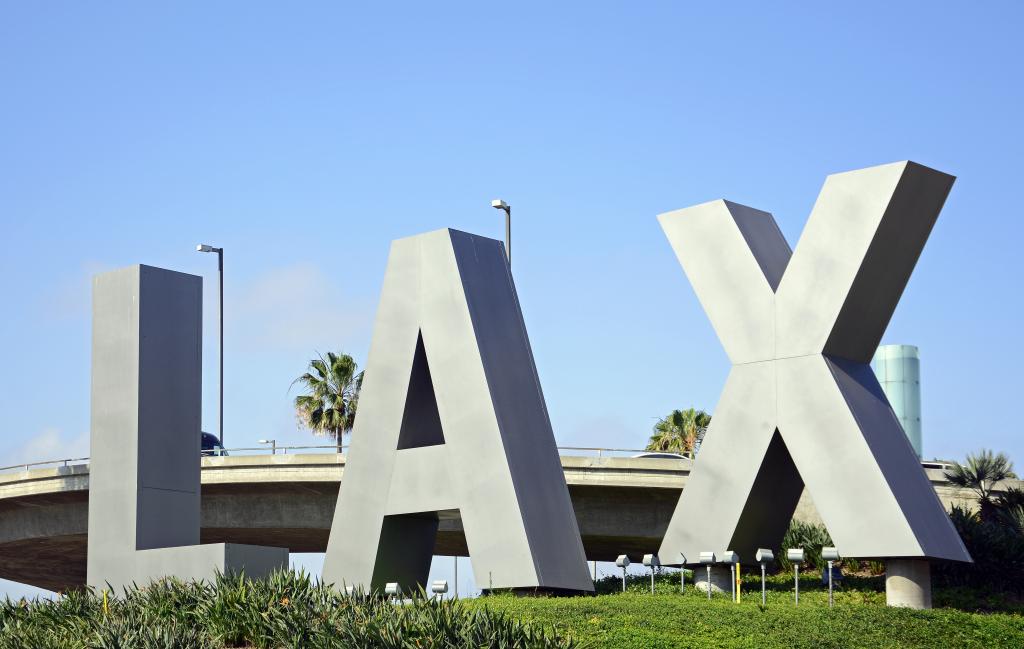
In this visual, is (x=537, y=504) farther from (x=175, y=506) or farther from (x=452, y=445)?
(x=175, y=506)

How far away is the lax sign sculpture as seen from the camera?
21141 millimetres

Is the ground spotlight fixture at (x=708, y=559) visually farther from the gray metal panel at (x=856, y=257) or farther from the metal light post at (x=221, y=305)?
the metal light post at (x=221, y=305)

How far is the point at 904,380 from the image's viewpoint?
7838 centimetres

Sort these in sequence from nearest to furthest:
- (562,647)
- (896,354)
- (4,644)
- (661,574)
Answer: (562,647), (4,644), (661,574), (896,354)

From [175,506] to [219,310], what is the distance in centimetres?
2202

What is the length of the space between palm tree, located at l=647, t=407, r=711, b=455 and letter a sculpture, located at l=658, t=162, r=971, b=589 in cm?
3398

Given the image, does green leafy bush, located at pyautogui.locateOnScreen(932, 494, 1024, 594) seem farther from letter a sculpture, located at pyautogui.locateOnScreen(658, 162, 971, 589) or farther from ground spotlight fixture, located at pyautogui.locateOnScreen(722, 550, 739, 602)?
ground spotlight fixture, located at pyautogui.locateOnScreen(722, 550, 739, 602)

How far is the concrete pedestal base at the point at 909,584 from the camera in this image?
70.6 ft

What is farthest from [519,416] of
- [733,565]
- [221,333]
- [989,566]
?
[221,333]

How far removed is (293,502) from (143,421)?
1509 centimetres

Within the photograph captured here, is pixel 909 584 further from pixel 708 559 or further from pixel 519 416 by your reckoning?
pixel 519 416

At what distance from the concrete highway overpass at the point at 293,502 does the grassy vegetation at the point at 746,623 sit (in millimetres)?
10127

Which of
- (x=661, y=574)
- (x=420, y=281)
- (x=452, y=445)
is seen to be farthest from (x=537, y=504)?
(x=661, y=574)

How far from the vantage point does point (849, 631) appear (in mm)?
19219
